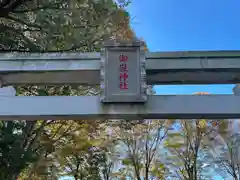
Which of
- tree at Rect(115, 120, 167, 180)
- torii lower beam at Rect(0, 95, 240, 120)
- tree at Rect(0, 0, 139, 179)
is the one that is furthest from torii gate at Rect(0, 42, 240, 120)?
tree at Rect(115, 120, 167, 180)

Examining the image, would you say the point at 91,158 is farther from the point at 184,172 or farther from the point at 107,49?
the point at 107,49

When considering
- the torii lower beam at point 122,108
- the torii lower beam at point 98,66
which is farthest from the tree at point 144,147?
the torii lower beam at point 122,108

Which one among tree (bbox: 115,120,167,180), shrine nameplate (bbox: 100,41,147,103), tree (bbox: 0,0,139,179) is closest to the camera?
shrine nameplate (bbox: 100,41,147,103)

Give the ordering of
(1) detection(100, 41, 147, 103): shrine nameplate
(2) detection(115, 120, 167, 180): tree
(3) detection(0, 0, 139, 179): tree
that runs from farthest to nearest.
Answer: (2) detection(115, 120, 167, 180): tree < (3) detection(0, 0, 139, 179): tree < (1) detection(100, 41, 147, 103): shrine nameplate

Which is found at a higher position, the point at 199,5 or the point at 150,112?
the point at 199,5

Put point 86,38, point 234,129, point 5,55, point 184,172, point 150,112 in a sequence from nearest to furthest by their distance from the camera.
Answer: point 150,112
point 5,55
point 86,38
point 234,129
point 184,172

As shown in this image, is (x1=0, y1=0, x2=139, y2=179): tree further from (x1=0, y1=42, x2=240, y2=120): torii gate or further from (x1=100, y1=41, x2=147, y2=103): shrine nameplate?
(x1=100, y1=41, x2=147, y2=103): shrine nameplate

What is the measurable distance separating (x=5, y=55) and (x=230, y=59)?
70.4 inches

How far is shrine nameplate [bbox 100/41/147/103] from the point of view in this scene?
2.41 metres

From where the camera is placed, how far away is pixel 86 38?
414 centimetres

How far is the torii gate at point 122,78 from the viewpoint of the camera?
2418mm

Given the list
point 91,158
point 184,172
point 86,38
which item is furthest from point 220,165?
point 86,38

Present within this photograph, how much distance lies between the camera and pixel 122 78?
96.7 inches

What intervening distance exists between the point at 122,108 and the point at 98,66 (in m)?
0.39
